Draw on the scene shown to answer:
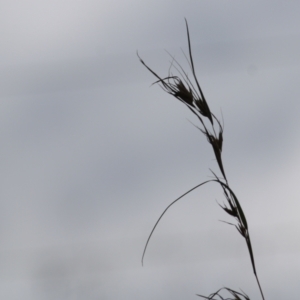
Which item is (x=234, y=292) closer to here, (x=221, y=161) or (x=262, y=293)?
(x=262, y=293)

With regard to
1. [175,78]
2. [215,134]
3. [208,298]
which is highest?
[175,78]

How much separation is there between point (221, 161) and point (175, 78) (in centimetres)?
18

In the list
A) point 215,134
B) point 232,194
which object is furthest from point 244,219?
point 215,134

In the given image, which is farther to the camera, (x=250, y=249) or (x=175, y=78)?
(x=175, y=78)

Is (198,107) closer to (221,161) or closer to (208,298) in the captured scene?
(221,161)

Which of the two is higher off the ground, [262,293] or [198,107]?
[198,107]

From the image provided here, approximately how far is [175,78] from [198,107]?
0.10m

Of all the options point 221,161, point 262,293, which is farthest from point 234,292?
point 221,161

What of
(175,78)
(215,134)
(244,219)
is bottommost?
(244,219)

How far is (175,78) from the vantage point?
731 millimetres

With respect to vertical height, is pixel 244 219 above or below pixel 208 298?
above

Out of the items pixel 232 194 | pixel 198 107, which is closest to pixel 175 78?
pixel 198 107

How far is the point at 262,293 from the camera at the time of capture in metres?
0.60

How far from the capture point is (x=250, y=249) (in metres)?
0.62
